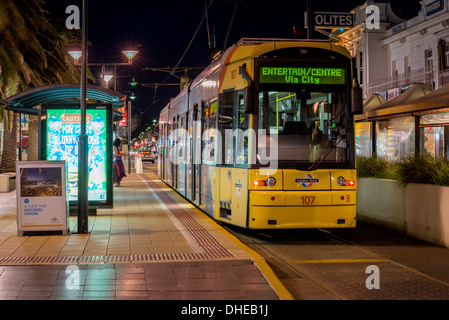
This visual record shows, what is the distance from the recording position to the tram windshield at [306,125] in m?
10.2

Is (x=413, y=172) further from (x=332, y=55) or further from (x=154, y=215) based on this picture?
(x=154, y=215)

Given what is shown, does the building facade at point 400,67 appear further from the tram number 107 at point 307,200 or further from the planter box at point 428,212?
the tram number 107 at point 307,200

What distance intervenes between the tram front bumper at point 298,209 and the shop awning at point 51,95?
447 centimetres

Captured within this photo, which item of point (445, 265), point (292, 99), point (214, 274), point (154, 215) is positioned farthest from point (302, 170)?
point (154, 215)

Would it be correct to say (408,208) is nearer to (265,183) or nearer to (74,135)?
(265,183)

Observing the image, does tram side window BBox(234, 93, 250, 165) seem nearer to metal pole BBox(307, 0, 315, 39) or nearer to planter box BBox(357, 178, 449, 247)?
planter box BBox(357, 178, 449, 247)

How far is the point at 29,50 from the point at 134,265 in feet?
47.2

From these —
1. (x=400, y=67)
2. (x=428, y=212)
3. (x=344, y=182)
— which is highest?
(x=400, y=67)

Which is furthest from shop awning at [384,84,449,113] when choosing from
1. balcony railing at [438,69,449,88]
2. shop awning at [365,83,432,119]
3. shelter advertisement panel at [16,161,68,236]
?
balcony railing at [438,69,449,88]

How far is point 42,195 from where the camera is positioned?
10250 mm

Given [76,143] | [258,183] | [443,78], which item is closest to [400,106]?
Result: [258,183]

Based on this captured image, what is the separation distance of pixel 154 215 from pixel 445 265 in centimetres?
706

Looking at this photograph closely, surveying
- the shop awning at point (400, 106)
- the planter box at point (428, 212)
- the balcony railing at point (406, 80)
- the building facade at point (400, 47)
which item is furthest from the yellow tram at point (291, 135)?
the balcony railing at point (406, 80)

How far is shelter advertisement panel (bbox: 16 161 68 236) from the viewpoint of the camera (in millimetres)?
10133
